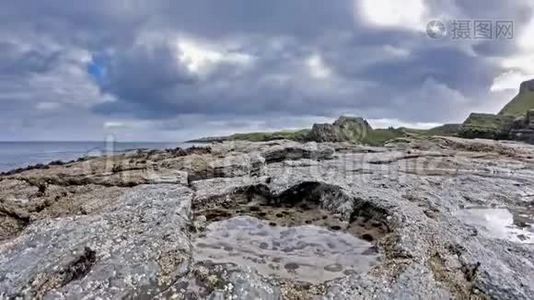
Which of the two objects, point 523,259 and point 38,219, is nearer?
point 523,259

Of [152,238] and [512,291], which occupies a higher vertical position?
[152,238]

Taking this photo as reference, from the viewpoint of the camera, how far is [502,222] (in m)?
23.9

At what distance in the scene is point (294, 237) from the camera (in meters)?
18.5

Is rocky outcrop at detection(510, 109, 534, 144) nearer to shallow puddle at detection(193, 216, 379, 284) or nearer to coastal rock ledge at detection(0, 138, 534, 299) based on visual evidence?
coastal rock ledge at detection(0, 138, 534, 299)

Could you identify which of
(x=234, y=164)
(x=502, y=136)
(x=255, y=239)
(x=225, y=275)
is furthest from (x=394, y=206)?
(x=502, y=136)

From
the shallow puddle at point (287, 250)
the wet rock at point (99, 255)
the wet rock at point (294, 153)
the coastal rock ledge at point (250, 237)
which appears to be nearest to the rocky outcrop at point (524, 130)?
the wet rock at point (294, 153)

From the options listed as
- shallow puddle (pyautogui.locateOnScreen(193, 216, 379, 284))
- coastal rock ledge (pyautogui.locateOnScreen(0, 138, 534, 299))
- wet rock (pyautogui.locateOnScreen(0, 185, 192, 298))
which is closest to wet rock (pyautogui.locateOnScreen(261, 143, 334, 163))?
coastal rock ledge (pyautogui.locateOnScreen(0, 138, 534, 299))

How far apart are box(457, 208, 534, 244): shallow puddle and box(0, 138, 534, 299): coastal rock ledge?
0.10 m

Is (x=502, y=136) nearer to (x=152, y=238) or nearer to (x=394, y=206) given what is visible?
(x=394, y=206)

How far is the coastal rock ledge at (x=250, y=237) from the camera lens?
41.7ft

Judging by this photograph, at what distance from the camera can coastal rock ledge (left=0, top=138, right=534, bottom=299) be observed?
500 inches

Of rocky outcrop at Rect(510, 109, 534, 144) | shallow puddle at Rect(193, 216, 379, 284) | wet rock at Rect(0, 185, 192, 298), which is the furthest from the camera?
rocky outcrop at Rect(510, 109, 534, 144)

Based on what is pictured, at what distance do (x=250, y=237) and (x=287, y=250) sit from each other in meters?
2.12

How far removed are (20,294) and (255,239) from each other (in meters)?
8.81
